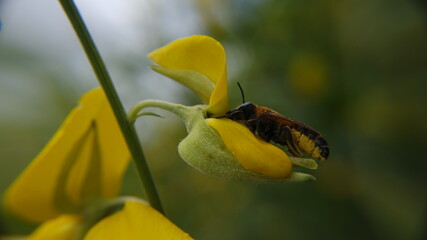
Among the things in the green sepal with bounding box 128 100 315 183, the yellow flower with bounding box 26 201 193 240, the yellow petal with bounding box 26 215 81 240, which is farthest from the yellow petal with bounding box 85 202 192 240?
the yellow petal with bounding box 26 215 81 240

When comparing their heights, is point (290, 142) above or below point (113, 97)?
below

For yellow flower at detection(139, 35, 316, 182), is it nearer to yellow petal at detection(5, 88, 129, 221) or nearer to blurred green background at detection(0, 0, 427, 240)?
yellow petal at detection(5, 88, 129, 221)

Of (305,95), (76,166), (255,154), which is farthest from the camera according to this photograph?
(305,95)

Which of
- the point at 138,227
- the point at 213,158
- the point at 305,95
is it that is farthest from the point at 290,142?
the point at 305,95

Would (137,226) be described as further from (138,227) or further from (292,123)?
(292,123)

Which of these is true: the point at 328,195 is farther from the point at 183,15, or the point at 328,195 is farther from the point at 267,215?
the point at 183,15

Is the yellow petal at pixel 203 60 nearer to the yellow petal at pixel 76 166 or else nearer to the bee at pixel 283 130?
the bee at pixel 283 130

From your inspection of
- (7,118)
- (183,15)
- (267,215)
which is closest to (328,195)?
(267,215)
